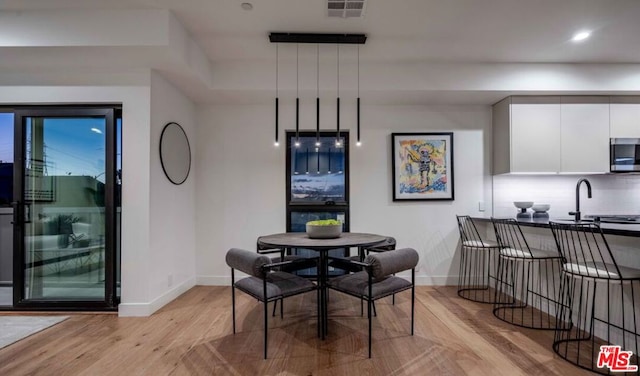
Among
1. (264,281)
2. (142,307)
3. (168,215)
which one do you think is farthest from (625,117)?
(142,307)

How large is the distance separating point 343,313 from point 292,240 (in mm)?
984

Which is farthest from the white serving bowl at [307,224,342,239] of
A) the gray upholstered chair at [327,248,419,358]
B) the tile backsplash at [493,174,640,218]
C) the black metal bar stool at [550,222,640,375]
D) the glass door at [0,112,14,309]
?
the glass door at [0,112,14,309]

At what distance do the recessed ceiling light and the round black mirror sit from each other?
14.3 ft

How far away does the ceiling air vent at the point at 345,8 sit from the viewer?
8.58 ft

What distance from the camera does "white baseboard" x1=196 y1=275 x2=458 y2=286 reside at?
4094 millimetres

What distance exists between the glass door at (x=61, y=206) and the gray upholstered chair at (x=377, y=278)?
2.50 metres

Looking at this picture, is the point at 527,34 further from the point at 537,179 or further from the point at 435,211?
the point at 435,211

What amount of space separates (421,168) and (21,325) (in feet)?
15.0

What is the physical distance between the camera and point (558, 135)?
3.80 m

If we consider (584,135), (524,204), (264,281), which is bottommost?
(264,281)

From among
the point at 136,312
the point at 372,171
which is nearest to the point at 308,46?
the point at 372,171

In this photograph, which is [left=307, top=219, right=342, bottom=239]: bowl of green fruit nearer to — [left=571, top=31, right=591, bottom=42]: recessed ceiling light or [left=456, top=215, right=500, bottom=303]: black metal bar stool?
[left=456, top=215, right=500, bottom=303]: black metal bar stool

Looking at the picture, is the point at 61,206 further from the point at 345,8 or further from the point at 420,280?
the point at 420,280

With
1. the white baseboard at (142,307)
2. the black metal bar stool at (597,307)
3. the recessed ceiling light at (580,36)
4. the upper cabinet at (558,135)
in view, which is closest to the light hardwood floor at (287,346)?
the white baseboard at (142,307)
